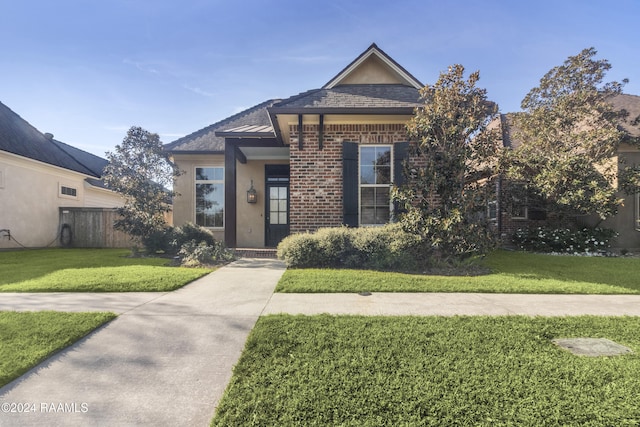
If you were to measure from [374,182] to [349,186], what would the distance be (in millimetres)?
703

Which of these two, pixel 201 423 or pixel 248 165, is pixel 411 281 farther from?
pixel 248 165

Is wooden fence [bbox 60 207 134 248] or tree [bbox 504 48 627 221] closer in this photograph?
tree [bbox 504 48 627 221]

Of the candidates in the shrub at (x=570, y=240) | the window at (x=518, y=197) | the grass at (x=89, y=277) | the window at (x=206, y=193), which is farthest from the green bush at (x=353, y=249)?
the shrub at (x=570, y=240)

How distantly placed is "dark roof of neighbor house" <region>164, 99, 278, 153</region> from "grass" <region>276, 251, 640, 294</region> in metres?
6.93

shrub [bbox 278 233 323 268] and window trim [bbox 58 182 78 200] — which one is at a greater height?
window trim [bbox 58 182 78 200]

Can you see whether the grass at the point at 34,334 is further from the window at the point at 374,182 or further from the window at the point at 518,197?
the window at the point at 518,197

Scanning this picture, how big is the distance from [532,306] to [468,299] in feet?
2.52

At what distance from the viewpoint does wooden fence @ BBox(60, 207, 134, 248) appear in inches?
457

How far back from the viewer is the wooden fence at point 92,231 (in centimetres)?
1161

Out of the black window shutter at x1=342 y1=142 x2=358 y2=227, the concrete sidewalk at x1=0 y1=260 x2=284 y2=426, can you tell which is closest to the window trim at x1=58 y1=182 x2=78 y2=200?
the concrete sidewalk at x1=0 y1=260 x2=284 y2=426

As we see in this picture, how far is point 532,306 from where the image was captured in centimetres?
398

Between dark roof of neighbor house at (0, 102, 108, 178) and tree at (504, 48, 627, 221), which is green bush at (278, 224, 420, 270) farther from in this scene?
dark roof of neighbor house at (0, 102, 108, 178)

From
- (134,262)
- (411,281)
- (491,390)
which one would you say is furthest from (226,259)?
(491,390)

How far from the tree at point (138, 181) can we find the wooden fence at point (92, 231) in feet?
9.26
